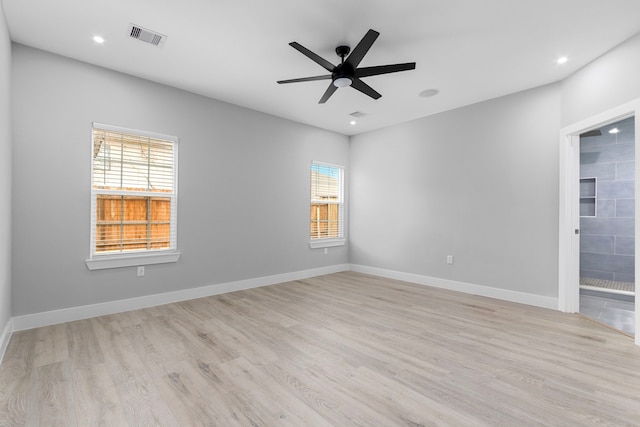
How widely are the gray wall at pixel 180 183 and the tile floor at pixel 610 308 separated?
400 centimetres

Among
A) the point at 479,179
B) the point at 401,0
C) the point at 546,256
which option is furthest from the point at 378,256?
the point at 401,0

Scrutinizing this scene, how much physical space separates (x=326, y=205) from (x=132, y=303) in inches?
145

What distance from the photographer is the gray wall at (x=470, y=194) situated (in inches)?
153

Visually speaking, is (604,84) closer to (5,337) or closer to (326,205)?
(326,205)

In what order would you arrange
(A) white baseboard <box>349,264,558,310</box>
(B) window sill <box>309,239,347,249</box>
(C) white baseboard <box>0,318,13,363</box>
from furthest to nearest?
1. (B) window sill <box>309,239,347,249</box>
2. (A) white baseboard <box>349,264,558,310</box>
3. (C) white baseboard <box>0,318,13,363</box>

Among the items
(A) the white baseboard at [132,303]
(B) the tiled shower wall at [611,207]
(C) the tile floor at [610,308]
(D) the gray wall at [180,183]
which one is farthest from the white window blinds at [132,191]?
(B) the tiled shower wall at [611,207]

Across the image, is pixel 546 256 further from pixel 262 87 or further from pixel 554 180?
pixel 262 87

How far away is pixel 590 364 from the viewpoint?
2.38 meters

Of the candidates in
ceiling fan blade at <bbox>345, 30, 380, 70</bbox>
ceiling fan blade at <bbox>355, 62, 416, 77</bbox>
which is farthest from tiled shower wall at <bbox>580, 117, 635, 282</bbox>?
ceiling fan blade at <bbox>345, 30, 380, 70</bbox>

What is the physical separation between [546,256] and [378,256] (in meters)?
2.68

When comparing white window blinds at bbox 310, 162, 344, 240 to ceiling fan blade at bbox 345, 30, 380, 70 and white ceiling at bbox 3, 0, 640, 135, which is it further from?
ceiling fan blade at bbox 345, 30, 380, 70

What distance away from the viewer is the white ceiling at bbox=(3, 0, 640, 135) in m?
2.45

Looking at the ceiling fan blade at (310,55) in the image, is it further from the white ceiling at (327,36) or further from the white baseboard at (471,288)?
the white baseboard at (471,288)

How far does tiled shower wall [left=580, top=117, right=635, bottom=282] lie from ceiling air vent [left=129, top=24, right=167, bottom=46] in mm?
6731
